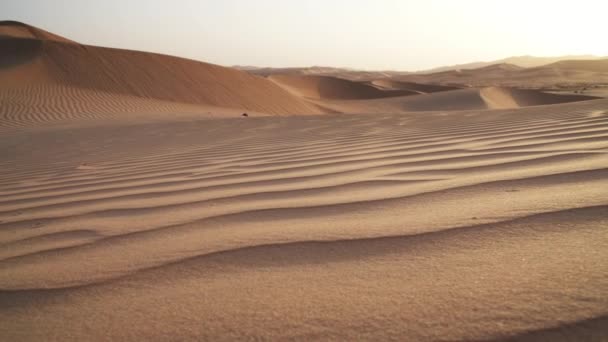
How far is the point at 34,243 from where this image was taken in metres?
1.55

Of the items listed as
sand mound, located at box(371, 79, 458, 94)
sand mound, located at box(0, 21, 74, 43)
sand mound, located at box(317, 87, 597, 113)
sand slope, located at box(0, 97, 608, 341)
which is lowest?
sand slope, located at box(0, 97, 608, 341)

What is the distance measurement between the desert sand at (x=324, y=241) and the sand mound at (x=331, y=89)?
70.2ft

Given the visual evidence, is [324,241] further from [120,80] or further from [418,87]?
[418,87]

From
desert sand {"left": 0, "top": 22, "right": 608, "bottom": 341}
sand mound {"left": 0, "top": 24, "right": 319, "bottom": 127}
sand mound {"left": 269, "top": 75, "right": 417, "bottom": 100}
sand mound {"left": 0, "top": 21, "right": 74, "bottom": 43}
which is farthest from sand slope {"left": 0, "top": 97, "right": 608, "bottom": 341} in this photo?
sand mound {"left": 0, "top": 21, "right": 74, "bottom": 43}

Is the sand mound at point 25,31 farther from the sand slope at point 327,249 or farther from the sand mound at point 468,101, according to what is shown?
the sand slope at point 327,249

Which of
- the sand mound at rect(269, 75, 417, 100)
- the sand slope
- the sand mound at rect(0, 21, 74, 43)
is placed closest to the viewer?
the sand slope

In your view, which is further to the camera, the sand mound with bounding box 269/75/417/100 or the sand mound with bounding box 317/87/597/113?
the sand mound with bounding box 269/75/417/100

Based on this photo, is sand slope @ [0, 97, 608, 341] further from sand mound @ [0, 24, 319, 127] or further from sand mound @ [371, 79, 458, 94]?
sand mound @ [371, 79, 458, 94]

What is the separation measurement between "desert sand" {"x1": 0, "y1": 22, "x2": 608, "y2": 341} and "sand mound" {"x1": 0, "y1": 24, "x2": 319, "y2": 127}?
389 inches

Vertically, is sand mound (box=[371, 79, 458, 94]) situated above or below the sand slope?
above

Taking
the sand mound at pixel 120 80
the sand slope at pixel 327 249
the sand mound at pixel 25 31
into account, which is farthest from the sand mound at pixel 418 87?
the sand slope at pixel 327 249

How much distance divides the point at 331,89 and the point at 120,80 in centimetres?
1569

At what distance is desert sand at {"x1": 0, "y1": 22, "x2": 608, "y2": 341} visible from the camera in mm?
832

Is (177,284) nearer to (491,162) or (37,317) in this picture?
(37,317)
